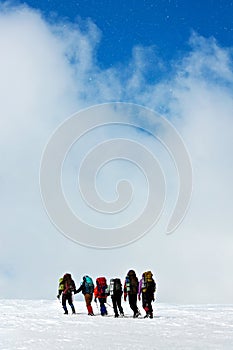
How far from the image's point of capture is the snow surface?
38.5 ft

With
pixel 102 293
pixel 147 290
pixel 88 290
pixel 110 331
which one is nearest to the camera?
pixel 110 331

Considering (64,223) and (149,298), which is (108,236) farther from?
(149,298)

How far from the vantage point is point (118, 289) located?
1941cm

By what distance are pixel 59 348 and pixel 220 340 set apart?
427 cm

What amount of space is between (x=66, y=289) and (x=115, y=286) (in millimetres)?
2085

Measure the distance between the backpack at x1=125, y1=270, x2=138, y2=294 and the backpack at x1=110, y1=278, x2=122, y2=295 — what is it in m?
0.45

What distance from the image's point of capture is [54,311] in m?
21.2

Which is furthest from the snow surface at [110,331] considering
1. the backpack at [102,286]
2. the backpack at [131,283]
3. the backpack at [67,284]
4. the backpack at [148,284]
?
the backpack at [102,286]

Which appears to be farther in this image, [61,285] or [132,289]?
[61,285]

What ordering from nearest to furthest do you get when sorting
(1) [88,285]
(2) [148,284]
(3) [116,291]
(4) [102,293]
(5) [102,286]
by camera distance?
1. (2) [148,284]
2. (3) [116,291]
3. (4) [102,293]
4. (5) [102,286]
5. (1) [88,285]

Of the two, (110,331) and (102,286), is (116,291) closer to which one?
(102,286)

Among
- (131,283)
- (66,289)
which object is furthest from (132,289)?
(66,289)

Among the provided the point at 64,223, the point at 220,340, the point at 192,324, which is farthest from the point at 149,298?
the point at 64,223

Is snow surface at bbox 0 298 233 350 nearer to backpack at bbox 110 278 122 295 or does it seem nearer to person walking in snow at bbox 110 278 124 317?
person walking in snow at bbox 110 278 124 317
